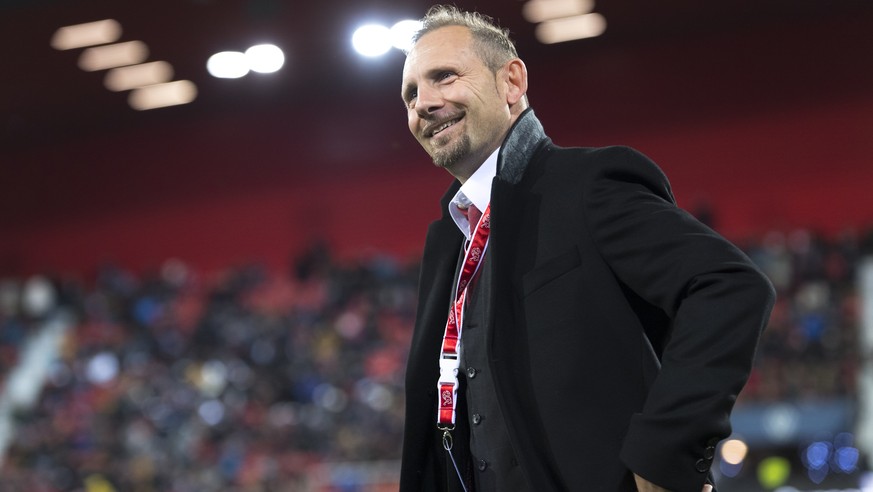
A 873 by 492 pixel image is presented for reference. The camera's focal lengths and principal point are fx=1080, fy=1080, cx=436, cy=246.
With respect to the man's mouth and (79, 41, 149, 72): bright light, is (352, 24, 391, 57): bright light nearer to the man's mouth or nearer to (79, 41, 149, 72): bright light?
(79, 41, 149, 72): bright light

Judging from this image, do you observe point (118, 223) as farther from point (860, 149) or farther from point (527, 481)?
point (527, 481)

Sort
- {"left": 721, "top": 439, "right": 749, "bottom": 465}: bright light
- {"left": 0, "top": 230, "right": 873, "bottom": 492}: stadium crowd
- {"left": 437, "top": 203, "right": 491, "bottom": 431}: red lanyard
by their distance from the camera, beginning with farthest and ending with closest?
{"left": 0, "top": 230, "right": 873, "bottom": 492}: stadium crowd → {"left": 721, "top": 439, "right": 749, "bottom": 465}: bright light → {"left": 437, "top": 203, "right": 491, "bottom": 431}: red lanyard

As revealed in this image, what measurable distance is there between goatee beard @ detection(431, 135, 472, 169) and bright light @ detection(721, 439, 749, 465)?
513 centimetres

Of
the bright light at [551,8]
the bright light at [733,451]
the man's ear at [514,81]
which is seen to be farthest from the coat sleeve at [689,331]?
the bright light at [551,8]

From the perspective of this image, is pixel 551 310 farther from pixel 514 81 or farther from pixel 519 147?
pixel 514 81

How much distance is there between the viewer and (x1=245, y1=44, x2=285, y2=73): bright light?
29.5 ft

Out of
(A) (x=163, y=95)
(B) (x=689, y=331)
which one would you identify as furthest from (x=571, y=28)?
(B) (x=689, y=331)

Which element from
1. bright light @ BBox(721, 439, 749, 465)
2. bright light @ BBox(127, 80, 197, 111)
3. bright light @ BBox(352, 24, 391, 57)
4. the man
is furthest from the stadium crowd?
the man

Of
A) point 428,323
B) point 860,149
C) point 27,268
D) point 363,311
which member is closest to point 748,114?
point 860,149

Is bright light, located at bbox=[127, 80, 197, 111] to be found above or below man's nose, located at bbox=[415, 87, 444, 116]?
above

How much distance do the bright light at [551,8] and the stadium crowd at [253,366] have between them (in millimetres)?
2289

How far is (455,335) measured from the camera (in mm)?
1493

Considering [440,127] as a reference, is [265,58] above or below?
above

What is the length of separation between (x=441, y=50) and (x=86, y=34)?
7123 mm
